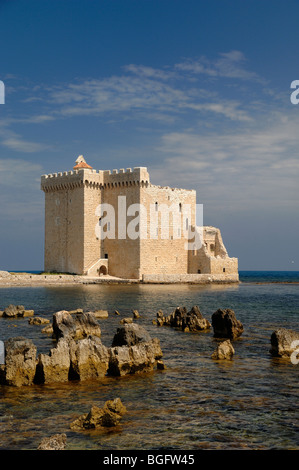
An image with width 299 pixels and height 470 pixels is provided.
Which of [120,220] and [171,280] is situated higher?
[120,220]

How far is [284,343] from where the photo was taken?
14070mm

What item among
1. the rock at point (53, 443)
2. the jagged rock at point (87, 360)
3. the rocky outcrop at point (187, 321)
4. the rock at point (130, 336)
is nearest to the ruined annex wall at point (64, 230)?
the rocky outcrop at point (187, 321)

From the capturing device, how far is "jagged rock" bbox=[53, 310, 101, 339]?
15.6m

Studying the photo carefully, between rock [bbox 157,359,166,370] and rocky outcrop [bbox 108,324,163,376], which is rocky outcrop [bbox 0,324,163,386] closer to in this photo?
rocky outcrop [bbox 108,324,163,376]

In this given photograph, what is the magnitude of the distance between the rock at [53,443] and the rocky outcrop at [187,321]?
11.9 m

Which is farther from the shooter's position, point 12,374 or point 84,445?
point 12,374

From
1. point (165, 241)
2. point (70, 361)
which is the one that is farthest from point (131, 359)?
point (165, 241)

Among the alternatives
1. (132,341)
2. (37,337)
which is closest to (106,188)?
(37,337)

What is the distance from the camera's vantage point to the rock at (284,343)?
1393 centimetres

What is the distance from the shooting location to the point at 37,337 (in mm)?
16656

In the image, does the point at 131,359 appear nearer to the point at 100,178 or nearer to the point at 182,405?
the point at 182,405

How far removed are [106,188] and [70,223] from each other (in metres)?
4.61

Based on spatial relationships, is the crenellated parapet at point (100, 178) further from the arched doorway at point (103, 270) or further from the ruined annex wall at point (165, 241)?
the arched doorway at point (103, 270)
